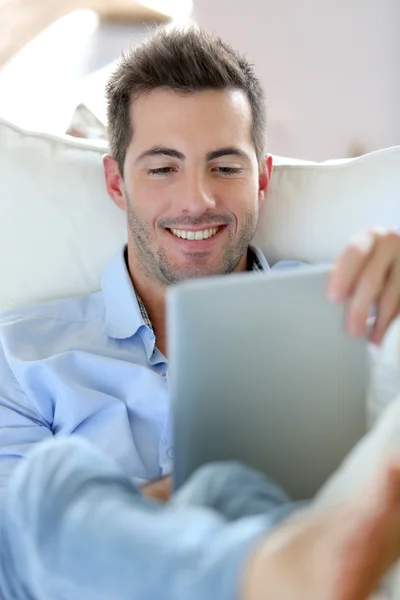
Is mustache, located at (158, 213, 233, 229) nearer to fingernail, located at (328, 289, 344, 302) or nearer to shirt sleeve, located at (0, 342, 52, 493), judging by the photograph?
shirt sleeve, located at (0, 342, 52, 493)

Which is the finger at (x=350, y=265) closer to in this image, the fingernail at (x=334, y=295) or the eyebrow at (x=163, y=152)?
the fingernail at (x=334, y=295)

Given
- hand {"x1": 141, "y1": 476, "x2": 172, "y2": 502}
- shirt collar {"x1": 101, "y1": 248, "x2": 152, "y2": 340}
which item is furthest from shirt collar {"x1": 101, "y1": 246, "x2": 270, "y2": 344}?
hand {"x1": 141, "y1": 476, "x2": 172, "y2": 502}

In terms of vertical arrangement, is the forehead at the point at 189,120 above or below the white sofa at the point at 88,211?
above

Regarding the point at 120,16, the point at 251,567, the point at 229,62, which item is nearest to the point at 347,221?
the point at 229,62

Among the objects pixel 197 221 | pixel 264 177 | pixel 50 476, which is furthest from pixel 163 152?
pixel 50 476

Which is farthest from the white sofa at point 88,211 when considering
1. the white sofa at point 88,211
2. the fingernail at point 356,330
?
the fingernail at point 356,330

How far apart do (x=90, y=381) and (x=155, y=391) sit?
11 cm

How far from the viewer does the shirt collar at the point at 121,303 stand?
Answer: 3.98ft

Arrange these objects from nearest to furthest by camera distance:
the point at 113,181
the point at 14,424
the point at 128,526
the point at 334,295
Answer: the point at 128,526, the point at 334,295, the point at 14,424, the point at 113,181

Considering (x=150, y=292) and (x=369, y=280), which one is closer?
(x=369, y=280)

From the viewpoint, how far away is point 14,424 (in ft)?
3.62

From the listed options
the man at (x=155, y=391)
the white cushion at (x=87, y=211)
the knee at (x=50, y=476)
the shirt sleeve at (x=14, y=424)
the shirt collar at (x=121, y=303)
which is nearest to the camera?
the man at (x=155, y=391)

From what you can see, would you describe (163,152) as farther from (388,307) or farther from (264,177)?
(388,307)

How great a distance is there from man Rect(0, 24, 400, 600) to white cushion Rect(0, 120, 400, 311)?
50 mm
